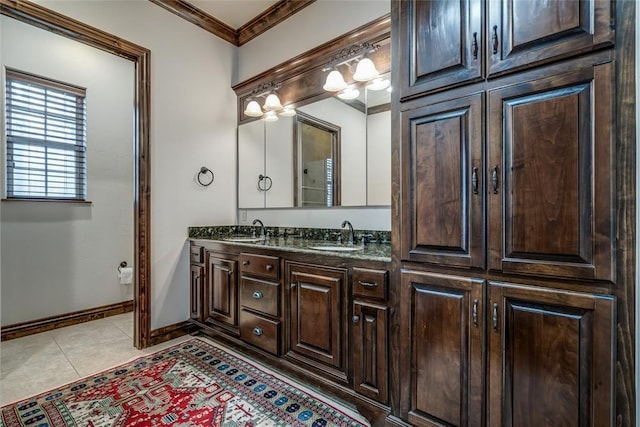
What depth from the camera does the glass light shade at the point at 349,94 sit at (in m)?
2.38

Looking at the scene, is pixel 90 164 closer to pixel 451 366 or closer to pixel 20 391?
Result: pixel 20 391

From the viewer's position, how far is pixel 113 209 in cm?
344

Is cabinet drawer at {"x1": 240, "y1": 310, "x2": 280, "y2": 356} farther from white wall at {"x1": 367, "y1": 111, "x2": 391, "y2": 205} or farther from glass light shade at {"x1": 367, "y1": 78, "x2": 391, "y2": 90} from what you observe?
glass light shade at {"x1": 367, "y1": 78, "x2": 391, "y2": 90}

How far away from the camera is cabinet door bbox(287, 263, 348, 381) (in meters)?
1.70

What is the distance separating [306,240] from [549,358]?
1.80 m

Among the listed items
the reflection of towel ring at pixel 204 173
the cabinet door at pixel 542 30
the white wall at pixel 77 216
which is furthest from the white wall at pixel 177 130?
the cabinet door at pixel 542 30

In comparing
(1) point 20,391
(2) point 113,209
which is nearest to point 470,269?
(1) point 20,391

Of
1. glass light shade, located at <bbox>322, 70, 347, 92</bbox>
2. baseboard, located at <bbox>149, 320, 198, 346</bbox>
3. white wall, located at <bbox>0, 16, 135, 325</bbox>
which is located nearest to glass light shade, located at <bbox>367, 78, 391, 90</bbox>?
glass light shade, located at <bbox>322, 70, 347, 92</bbox>

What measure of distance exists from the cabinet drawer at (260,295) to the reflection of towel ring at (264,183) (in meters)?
1.10

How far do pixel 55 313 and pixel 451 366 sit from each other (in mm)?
3649

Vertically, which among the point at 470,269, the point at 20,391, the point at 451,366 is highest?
the point at 470,269

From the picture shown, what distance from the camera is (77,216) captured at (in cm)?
318

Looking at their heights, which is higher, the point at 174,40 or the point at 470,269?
the point at 174,40

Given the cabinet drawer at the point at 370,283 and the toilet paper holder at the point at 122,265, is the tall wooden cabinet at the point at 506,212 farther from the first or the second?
the toilet paper holder at the point at 122,265
